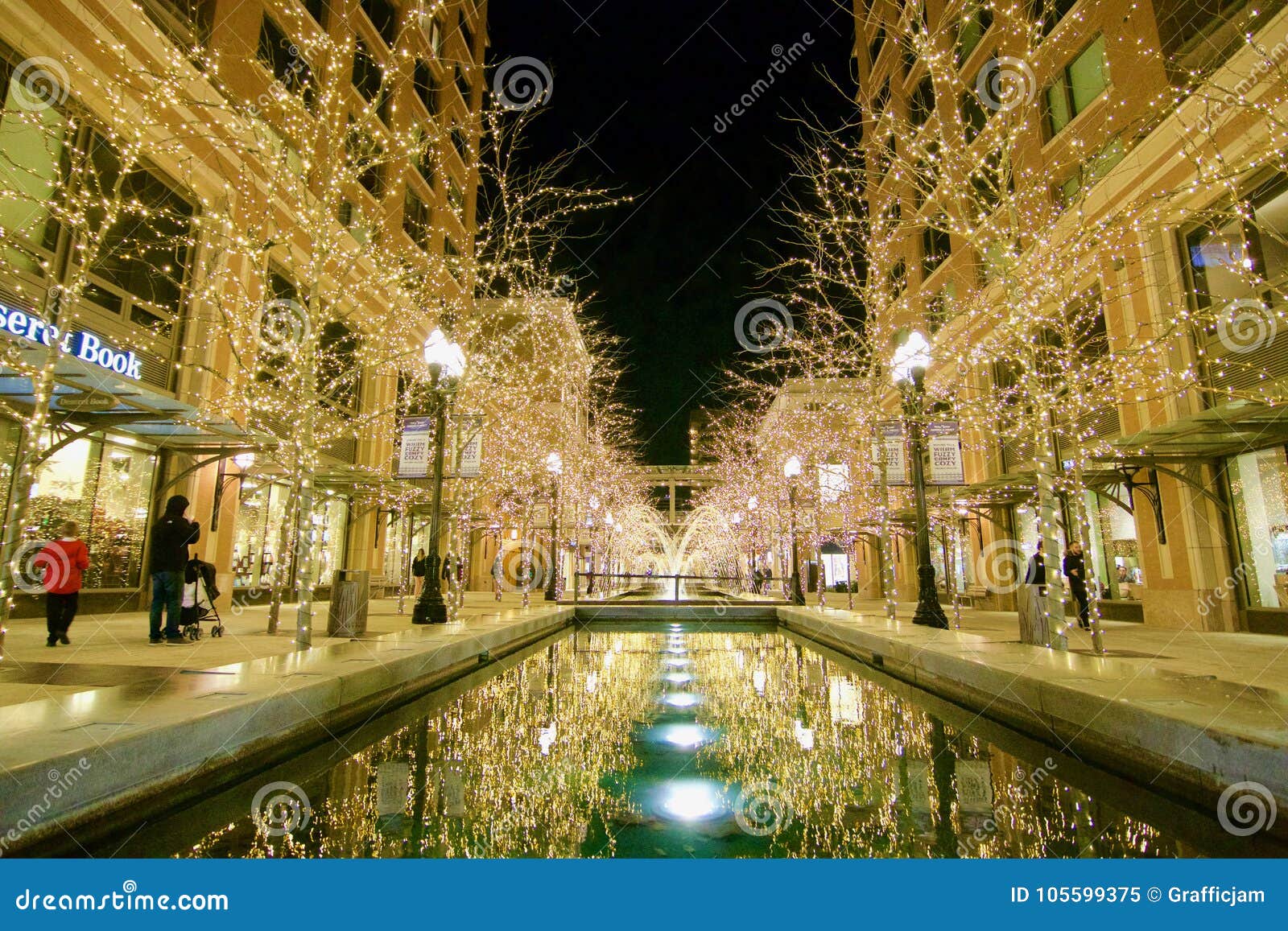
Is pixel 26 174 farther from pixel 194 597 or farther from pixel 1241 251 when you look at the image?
pixel 1241 251

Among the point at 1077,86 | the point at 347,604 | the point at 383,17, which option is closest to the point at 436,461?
the point at 347,604

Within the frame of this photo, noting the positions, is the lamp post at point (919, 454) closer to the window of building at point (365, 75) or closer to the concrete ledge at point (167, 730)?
the concrete ledge at point (167, 730)

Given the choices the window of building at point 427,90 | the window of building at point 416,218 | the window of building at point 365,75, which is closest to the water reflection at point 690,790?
the window of building at point 365,75

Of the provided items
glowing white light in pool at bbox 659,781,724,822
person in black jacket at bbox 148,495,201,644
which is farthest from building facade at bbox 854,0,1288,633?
person in black jacket at bbox 148,495,201,644

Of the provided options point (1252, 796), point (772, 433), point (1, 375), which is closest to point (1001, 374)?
point (772, 433)

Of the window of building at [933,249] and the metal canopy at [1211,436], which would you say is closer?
the metal canopy at [1211,436]

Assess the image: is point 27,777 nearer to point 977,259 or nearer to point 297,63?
point 297,63

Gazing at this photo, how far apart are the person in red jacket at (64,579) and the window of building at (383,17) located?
24527 mm

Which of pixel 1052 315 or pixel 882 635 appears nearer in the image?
pixel 882 635

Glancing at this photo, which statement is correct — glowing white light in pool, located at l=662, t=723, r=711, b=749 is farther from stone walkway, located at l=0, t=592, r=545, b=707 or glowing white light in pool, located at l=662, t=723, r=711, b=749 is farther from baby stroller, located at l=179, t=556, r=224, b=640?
baby stroller, located at l=179, t=556, r=224, b=640

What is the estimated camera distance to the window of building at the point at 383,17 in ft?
87.5

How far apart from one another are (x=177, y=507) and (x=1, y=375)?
317 centimetres

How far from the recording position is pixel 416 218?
33031mm

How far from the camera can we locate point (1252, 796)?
13.0ft
